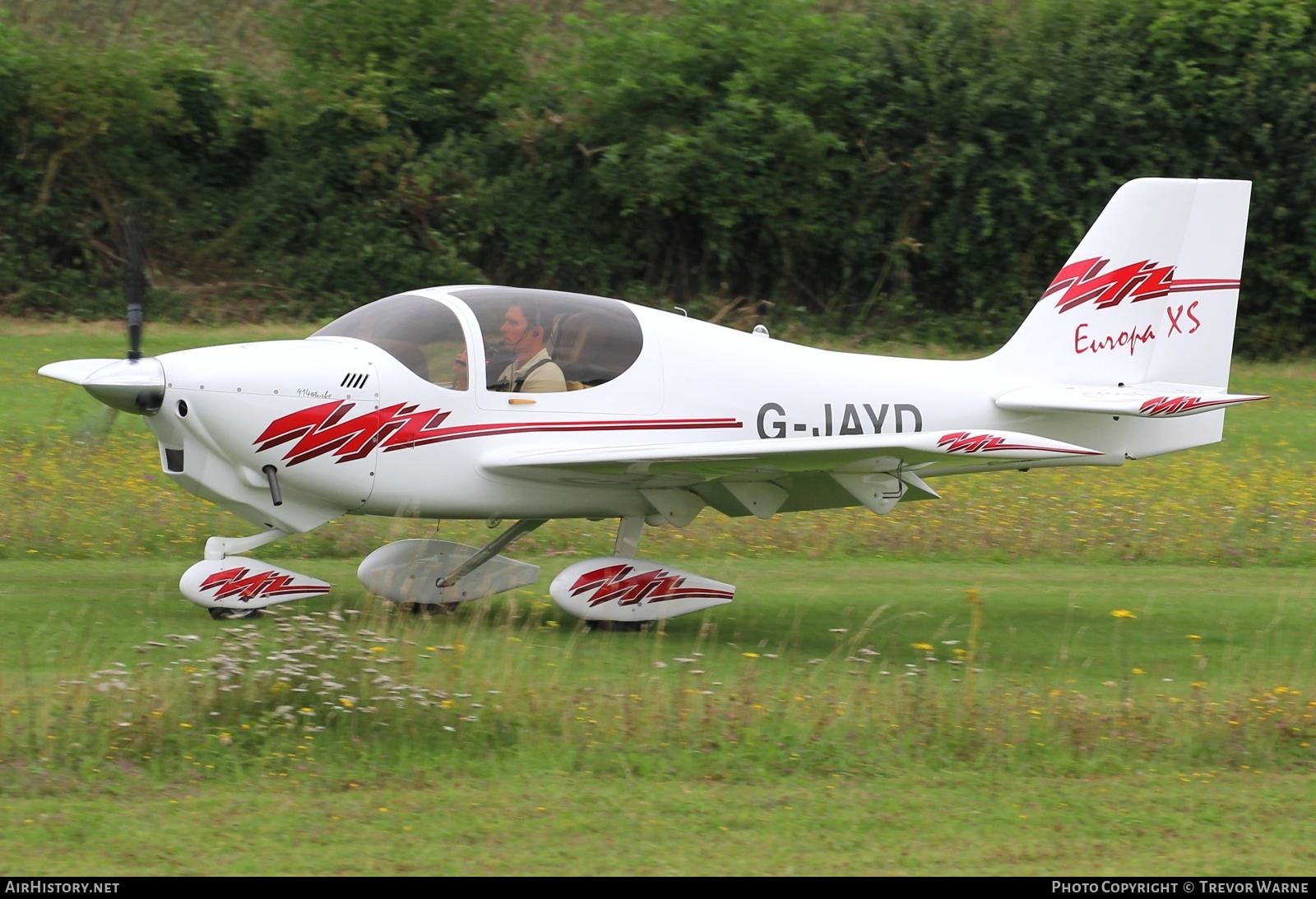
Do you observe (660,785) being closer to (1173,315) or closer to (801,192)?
(1173,315)

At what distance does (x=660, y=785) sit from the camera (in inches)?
259

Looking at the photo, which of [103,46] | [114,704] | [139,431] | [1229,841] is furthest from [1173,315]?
[103,46]

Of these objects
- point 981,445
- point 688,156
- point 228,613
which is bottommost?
point 228,613

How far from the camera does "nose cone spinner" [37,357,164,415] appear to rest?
8.59 m

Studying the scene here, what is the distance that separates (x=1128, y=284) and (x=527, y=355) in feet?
14.1

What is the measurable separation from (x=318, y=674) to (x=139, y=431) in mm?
10871

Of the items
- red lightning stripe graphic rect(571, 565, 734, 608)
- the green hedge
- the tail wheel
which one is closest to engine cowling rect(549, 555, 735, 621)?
red lightning stripe graphic rect(571, 565, 734, 608)

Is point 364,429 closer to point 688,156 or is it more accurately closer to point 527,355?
point 527,355

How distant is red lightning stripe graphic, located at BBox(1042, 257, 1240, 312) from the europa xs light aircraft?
170 mm

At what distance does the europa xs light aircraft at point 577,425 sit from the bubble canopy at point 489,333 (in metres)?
0.01

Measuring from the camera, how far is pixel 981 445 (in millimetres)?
8141

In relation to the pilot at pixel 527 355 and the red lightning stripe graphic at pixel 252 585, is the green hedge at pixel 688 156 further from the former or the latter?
the red lightning stripe graphic at pixel 252 585

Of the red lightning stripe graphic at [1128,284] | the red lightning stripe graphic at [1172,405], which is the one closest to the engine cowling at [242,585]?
the red lightning stripe graphic at [1172,405]

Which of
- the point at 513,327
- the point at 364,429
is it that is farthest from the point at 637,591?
the point at 364,429
